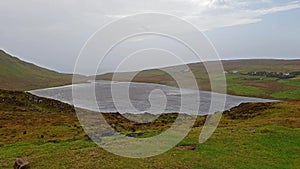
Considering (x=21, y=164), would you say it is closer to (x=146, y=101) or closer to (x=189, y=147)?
(x=189, y=147)

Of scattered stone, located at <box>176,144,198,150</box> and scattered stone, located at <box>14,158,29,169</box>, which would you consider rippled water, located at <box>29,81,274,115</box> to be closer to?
scattered stone, located at <box>176,144,198,150</box>

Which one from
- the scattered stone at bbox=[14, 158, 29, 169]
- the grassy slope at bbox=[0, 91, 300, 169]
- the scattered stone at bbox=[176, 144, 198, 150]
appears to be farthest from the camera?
the scattered stone at bbox=[176, 144, 198, 150]

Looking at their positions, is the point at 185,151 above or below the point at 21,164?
below

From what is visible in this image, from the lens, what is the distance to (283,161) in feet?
71.3

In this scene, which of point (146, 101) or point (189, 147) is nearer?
point (189, 147)

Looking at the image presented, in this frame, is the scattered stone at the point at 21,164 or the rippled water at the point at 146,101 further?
the rippled water at the point at 146,101

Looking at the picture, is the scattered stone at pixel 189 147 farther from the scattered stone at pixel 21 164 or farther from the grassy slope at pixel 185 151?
the scattered stone at pixel 21 164

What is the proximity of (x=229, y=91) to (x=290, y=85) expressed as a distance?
2560 centimetres

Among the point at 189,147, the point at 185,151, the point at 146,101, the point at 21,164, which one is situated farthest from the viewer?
the point at 146,101

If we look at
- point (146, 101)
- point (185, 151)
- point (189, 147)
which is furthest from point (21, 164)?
point (146, 101)

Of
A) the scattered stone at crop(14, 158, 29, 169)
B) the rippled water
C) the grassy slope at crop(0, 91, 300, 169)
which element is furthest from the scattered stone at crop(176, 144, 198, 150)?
the rippled water

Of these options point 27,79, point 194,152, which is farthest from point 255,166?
point 27,79

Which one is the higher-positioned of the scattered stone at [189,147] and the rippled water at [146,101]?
the rippled water at [146,101]

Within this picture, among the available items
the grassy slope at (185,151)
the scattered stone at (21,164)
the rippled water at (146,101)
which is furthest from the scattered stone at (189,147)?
the rippled water at (146,101)
